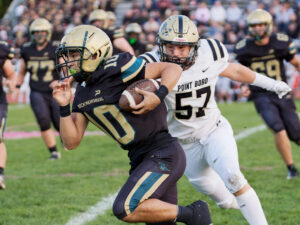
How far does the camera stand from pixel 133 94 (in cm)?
324

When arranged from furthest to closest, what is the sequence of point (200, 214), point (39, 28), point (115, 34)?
point (39, 28) → point (115, 34) → point (200, 214)

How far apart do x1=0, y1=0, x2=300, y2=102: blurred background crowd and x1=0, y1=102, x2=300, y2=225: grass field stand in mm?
7727

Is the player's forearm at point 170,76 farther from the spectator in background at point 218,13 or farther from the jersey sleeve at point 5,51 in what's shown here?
the spectator in background at point 218,13

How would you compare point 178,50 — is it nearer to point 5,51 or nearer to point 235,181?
point 235,181

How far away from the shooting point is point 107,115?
11.0 feet

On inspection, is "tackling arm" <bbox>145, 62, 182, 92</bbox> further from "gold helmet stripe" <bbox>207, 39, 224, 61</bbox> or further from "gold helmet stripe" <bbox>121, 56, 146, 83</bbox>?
"gold helmet stripe" <bbox>207, 39, 224, 61</bbox>

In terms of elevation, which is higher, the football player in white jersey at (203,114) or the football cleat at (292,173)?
the football player in white jersey at (203,114)

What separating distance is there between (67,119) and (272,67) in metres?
3.49

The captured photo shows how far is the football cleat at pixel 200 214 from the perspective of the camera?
357 centimetres

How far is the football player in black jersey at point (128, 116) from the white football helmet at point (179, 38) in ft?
1.64

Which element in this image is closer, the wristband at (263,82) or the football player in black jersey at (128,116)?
the football player in black jersey at (128,116)

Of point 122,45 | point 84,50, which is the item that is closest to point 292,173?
point 122,45

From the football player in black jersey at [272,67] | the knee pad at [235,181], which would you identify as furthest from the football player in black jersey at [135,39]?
the knee pad at [235,181]

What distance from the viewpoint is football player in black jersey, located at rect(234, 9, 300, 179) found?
5980 mm
